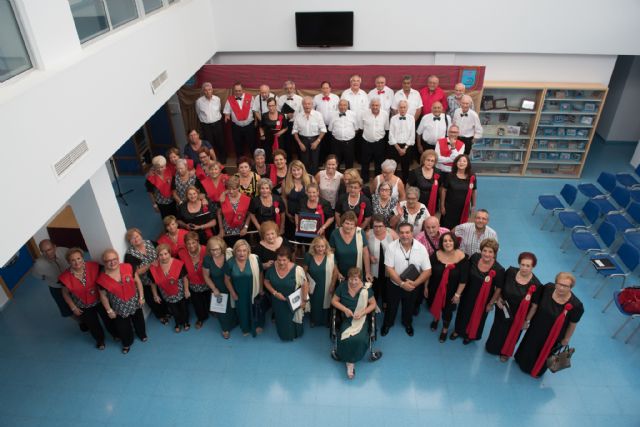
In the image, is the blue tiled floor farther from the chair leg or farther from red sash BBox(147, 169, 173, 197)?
red sash BBox(147, 169, 173, 197)

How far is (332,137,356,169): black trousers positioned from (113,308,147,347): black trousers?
4.30 metres

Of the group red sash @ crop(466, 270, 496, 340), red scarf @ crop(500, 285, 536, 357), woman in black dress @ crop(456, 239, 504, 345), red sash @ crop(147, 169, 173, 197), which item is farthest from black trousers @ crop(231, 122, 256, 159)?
red scarf @ crop(500, 285, 536, 357)

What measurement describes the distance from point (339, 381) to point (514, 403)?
197cm

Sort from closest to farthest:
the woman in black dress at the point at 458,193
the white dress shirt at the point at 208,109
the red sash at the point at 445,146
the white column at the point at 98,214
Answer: the white column at the point at 98,214 < the woman in black dress at the point at 458,193 < the red sash at the point at 445,146 < the white dress shirt at the point at 208,109

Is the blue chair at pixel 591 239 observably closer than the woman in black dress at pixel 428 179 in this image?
No

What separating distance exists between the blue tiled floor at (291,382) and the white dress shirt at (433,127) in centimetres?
321

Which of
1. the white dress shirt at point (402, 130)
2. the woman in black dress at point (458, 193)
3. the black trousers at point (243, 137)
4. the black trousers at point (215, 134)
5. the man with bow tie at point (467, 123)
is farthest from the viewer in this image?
the black trousers at point (215, 134)

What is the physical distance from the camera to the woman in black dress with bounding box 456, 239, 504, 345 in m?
5.14

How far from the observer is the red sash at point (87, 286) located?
5.31 m

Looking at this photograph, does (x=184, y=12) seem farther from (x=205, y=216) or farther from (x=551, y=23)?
(x=551, y=23)

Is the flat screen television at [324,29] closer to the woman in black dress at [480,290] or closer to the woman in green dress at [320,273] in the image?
the woman in green dress at [320,273]

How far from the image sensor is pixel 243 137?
29.2 feet

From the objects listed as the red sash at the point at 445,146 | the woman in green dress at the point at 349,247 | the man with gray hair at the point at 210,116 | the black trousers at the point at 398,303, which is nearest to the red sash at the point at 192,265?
the woman in green dress at the point at 349,247

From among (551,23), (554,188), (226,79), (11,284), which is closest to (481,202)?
(554,188)
